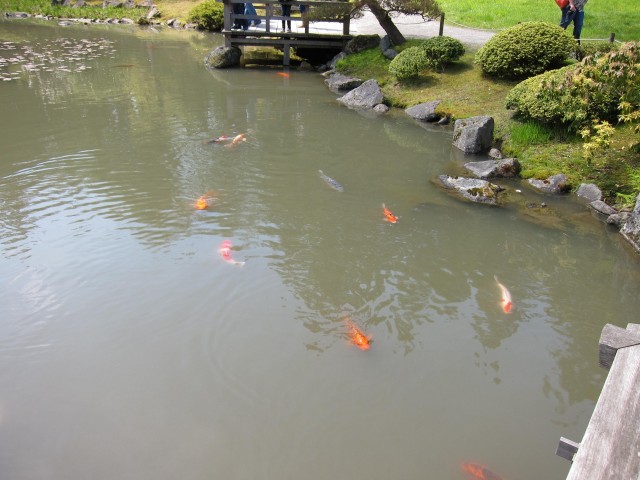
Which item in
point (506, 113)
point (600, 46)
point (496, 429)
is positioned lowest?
point (496, 429)

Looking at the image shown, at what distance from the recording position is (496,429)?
4.37 m

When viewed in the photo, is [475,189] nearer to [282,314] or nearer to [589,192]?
[589,192]

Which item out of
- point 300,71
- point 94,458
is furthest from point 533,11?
point 94,458

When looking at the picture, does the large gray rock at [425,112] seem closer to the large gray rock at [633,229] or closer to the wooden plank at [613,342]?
the large gray rock at [633,229]

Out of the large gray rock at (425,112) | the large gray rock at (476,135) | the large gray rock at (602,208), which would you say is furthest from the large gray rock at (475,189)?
the large gray rock at (425,112)

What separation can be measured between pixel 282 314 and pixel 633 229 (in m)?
5.01

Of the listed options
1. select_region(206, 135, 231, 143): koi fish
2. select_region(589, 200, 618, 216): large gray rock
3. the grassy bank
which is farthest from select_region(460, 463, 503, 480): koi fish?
select_region(206, 135, 231, 143): koi fish

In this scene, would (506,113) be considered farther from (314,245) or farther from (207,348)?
(207,348)

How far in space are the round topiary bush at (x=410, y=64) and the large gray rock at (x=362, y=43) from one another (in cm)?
314

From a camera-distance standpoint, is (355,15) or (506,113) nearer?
(506,113)

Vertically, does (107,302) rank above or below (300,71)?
below

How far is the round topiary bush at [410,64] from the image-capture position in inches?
539

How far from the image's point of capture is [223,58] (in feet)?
57.4

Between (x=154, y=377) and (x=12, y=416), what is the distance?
3.63 ft
